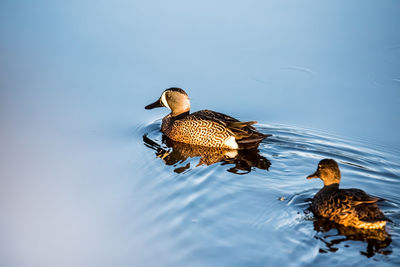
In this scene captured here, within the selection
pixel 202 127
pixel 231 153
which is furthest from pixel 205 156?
pixel 202 127

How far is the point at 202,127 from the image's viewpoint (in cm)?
915

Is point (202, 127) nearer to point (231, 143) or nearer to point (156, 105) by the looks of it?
point (231, 143)

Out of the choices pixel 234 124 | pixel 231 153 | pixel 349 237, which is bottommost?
pixel 349 237

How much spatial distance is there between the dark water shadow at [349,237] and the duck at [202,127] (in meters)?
2.47

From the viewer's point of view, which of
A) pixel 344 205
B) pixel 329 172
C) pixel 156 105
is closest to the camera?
pixel 344 205

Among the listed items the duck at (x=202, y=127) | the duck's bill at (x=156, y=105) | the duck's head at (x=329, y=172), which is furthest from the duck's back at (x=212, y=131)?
the duck's head at (x=329, y=172)

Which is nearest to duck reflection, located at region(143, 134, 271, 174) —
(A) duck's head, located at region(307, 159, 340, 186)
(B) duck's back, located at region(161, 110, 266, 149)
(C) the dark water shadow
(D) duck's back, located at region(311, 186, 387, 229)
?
(B) duck's back, located at region(161, 110, 266, 149)

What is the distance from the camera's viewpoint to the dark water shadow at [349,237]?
5.87m

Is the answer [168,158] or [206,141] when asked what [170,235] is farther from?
[206,141]

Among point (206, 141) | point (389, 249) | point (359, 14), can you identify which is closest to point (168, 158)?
point (206, 141)

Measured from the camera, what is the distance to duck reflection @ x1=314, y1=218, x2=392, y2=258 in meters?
5.87

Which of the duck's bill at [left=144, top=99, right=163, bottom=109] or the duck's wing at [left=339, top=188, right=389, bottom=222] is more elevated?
the duck's bill at [left=144, top=99, right=163, bottom=109]

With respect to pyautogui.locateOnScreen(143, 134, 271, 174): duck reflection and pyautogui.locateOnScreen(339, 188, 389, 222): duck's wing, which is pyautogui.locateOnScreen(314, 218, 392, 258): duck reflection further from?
pyautogui.locateOnScreen(143, 134, 271, 174): duck reflection

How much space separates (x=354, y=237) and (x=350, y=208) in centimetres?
35
